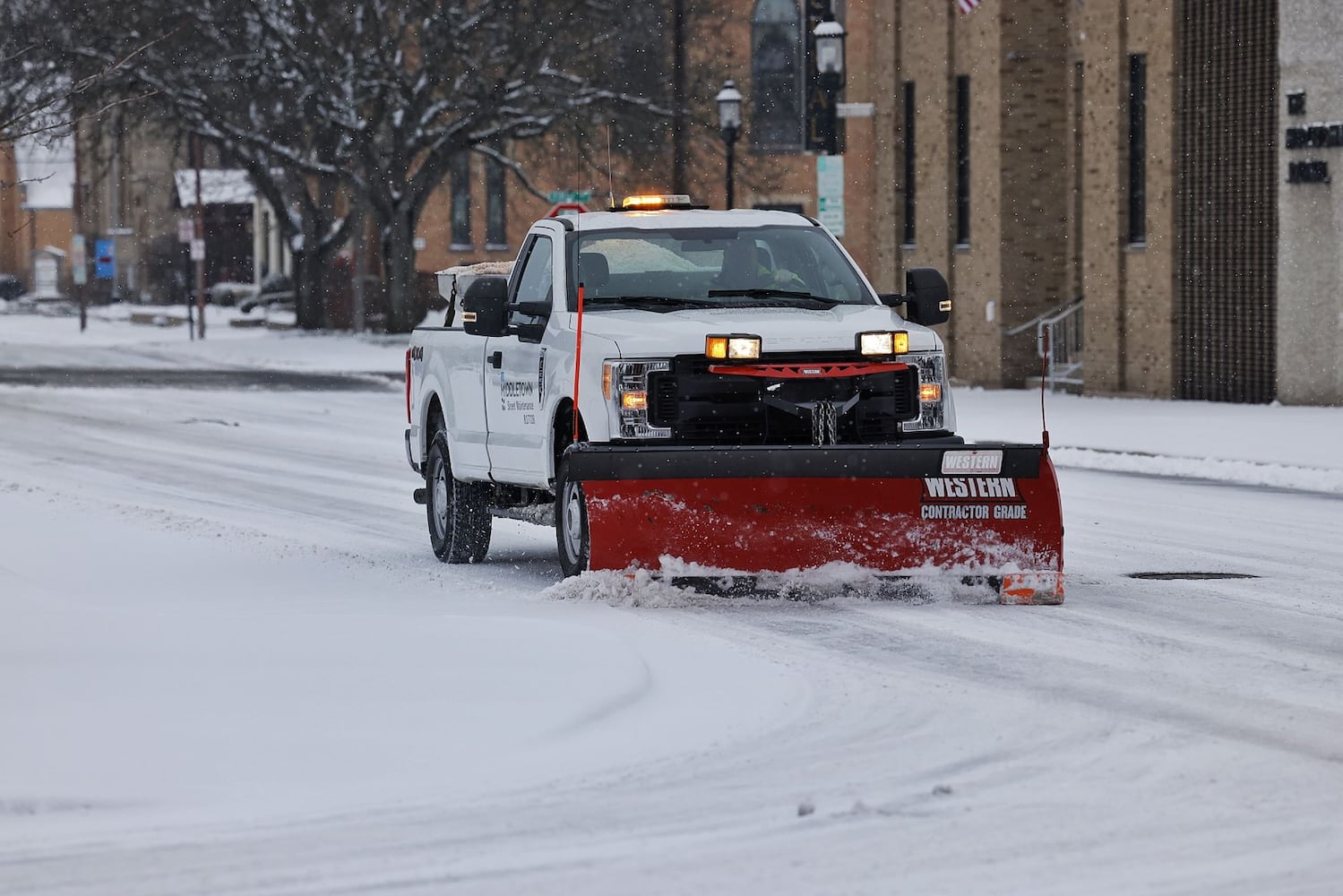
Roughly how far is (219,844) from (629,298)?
22.6 feet

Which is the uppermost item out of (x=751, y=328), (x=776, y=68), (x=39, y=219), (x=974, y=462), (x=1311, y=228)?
(x=776, y=68)

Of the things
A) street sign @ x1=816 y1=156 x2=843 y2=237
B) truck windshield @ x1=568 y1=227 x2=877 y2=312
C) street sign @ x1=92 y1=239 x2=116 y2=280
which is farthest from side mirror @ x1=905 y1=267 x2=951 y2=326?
street sign @ x1=92 y1=239 x2=116 y2=280

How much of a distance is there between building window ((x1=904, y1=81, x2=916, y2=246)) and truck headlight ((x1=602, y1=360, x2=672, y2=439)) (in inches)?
Result: 1065

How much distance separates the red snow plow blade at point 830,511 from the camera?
12.0 metres

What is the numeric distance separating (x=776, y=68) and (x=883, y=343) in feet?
215

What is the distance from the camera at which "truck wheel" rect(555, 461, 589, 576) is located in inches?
488

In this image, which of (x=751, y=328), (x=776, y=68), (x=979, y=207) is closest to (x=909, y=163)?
(x=979, y=207)

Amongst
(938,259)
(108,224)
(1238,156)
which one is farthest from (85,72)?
(108,224)

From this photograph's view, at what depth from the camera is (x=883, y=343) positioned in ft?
41.4

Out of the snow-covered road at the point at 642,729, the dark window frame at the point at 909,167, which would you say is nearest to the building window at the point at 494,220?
the dark window frame at the point at 909,167

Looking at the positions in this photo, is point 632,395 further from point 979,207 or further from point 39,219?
point 39,219

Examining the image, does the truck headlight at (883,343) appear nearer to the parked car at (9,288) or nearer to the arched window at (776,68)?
the arched window at (776,68)

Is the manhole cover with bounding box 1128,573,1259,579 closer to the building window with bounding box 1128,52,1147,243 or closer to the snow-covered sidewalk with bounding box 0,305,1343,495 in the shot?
the snow-covered sidewalk with bounding box 0,305,1343,495

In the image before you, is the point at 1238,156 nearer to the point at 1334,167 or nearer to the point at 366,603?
the point at 1334,167
